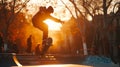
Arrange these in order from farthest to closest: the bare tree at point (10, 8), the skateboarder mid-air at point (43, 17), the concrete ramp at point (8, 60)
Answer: the bare tree at point (10, 8), the skateboarder mid-air at point (43, 17), the concrete ramp at point (8, 60)

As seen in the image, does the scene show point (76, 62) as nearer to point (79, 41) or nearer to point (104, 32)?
point (104, 32)

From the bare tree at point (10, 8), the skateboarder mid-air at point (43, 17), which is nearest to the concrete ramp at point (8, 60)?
the skateboarder mid-air at point (43, 17)

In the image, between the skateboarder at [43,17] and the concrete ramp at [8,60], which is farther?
the skateboarder at [43,17]

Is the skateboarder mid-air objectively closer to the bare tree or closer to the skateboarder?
the skateboarder

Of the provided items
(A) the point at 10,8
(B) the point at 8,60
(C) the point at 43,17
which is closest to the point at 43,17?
(C) the point at 43,17

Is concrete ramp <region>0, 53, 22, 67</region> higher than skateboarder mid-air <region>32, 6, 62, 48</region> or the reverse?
the reverse

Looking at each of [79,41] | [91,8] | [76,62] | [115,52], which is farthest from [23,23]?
[76,62]

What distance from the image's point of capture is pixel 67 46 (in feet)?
284

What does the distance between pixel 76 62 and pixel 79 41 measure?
5866 cm

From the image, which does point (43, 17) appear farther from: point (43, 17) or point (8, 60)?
point (8, 60)

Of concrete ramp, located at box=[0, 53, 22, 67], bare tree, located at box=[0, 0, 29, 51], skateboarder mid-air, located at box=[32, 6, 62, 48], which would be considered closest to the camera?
concrete ramp, located at box=[0, 53, 22, 67]

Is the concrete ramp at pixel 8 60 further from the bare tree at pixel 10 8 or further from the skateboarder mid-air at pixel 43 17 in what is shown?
the bare tree at pixel 10 8

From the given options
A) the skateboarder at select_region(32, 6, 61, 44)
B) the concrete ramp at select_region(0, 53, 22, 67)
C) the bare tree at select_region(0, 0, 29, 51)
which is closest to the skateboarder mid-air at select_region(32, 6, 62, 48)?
the skateboarder at select_region(32, 6, 61, 44)

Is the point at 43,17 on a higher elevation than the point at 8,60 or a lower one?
higher
